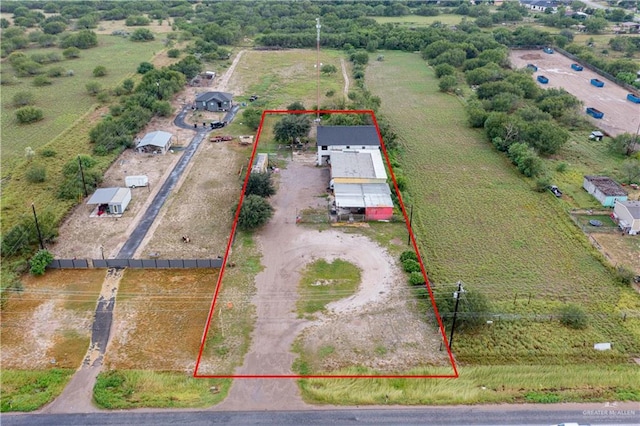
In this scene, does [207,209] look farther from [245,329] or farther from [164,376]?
[164,376]

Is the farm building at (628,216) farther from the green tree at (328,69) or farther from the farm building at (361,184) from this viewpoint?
the green tree at (328,69)

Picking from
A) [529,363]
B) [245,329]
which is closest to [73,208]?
[245,329]

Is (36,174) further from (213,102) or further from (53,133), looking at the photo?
(213,102)

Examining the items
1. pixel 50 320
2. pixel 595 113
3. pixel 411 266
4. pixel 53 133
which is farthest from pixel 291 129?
pixel 595 113

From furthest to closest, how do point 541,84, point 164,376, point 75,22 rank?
point 75,22, point 541,84, point 164,376

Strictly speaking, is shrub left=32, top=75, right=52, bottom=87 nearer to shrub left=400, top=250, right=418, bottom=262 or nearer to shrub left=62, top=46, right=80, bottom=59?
shrub left=62, top=46, right=80, bottom=59

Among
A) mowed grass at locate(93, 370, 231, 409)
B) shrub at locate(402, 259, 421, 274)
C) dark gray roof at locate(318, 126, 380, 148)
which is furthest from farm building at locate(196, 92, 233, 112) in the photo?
mowed grass at locate(93, 370, 231, 409)
